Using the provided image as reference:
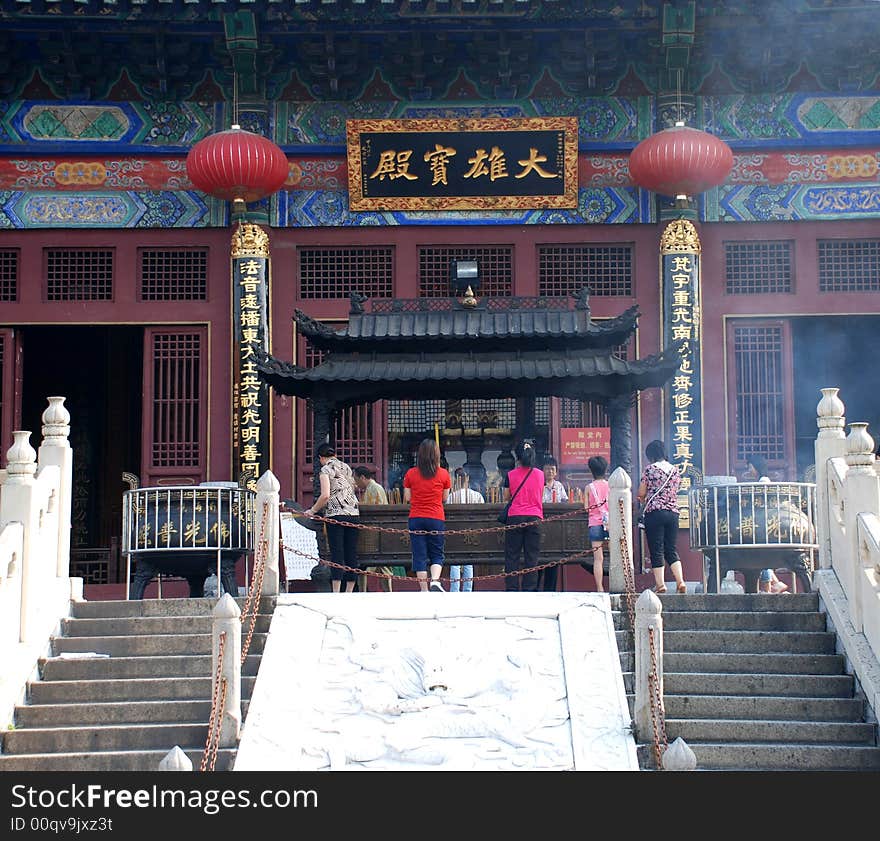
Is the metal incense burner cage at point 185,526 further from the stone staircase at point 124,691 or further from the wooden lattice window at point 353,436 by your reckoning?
the wooden lattice window at point 353,436

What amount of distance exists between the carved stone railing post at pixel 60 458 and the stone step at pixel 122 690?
1.18m

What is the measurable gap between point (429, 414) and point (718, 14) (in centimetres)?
484

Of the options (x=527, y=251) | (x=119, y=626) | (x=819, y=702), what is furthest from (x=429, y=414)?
(x=819, y=702)

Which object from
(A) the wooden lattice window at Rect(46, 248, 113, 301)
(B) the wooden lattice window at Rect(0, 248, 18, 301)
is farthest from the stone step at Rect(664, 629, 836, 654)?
(B) the wooden lattice window at Rect(0, 248, 18, 301)

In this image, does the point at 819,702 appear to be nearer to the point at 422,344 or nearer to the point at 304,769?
the point at 304,769

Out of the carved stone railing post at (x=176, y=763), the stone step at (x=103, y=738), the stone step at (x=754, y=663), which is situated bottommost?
the stone step at (x=103, y=738)

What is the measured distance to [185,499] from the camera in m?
12.5

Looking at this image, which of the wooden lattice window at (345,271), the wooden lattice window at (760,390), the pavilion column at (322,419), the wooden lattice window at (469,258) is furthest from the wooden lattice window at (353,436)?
the wooden lattice window at (760,390)

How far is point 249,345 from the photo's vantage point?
600 inches

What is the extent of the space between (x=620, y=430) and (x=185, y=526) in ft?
12.3

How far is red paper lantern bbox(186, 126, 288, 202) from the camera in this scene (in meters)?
14.9

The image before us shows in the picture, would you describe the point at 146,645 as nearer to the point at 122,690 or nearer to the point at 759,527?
the point at 122,690

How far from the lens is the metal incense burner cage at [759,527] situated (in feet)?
39.1

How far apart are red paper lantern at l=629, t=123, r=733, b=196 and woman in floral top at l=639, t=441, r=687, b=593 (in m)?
4.23
